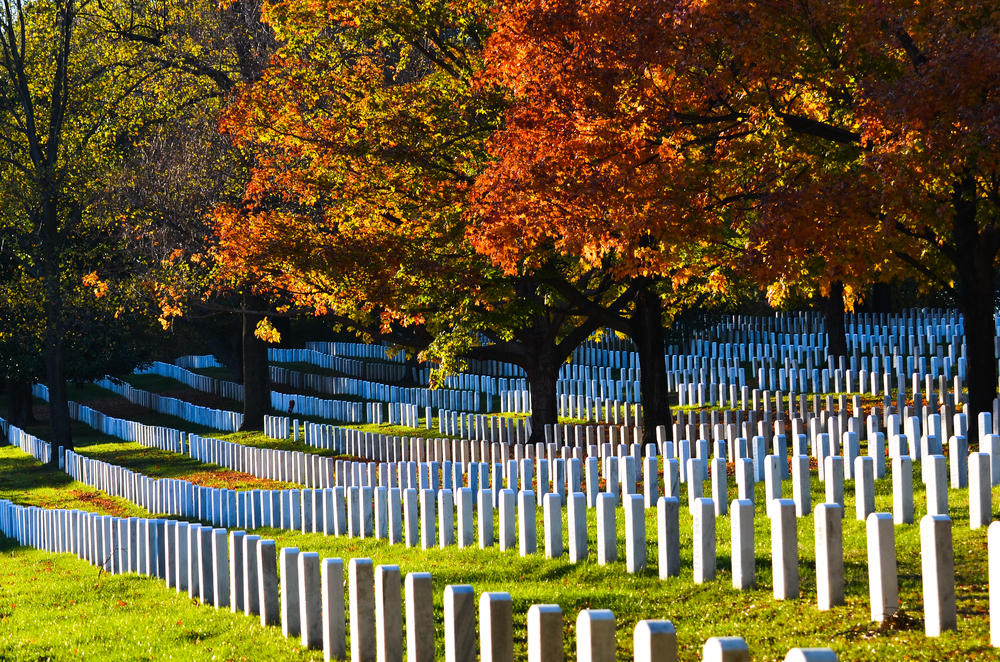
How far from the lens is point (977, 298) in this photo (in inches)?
558

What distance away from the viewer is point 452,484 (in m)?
12.4

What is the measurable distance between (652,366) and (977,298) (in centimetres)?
503

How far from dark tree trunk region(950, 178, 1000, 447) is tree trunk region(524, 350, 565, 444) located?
796 centimetres

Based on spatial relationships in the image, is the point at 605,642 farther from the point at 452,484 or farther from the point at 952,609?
the point at 452,484

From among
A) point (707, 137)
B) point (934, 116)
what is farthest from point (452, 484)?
point (934, 116)

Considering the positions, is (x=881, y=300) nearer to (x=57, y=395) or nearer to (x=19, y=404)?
(x=57, y=395)

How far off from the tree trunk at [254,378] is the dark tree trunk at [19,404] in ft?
33.8

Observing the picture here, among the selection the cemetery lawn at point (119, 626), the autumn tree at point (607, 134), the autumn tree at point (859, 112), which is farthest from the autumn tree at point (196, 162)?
the autumn tree at point (859, 112)

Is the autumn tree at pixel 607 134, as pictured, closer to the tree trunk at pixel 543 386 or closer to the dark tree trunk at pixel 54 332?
the tree trunk at pixel 543 386

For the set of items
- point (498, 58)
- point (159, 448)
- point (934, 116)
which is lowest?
point (159, 448)

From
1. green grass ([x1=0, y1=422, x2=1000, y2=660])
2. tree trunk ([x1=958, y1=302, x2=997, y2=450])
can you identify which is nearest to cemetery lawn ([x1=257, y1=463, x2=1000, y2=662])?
green grass ([x1=0, y1=422, x2=1000, y2=660])

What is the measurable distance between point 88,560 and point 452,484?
13.3ft

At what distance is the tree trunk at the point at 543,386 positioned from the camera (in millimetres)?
20094

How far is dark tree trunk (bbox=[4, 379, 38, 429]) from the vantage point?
117 ft
